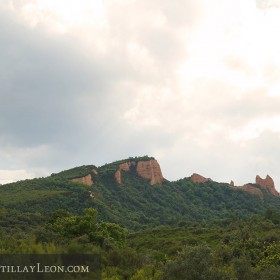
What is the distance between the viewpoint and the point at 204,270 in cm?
1828

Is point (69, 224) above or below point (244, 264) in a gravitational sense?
above

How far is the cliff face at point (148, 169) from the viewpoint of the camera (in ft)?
619

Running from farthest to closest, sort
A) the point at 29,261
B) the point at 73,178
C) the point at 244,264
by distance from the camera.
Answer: the point at 73,178 → the point at 244,264 → the point at 29,261

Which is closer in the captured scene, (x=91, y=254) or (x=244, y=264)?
(x=91, y=254)

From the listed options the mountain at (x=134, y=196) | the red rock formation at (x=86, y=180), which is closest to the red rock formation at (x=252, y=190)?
the mountain at (x=134, y=196)

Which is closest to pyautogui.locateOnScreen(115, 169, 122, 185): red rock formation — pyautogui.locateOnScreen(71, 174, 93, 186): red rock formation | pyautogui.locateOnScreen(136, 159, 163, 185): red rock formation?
pyautogui.locateOnScreen(71, 174, 93, 186): red rock formation

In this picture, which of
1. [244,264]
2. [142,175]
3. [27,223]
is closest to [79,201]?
[27,223]

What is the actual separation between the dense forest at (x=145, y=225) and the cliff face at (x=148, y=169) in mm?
3324

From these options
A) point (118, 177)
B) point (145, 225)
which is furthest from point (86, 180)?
point (145, 225)

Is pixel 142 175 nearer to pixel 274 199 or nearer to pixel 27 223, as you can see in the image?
pixel 274 199

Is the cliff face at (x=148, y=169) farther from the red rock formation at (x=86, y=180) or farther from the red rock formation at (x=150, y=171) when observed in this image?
the red rock formation at (x=86, y=180)

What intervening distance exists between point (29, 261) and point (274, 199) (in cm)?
18824

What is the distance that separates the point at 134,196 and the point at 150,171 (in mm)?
31608

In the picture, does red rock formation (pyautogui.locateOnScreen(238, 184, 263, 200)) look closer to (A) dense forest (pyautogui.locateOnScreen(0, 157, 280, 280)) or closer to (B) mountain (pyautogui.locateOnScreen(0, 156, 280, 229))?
(B) mountain (pyautogui.locateOnScreen(0, 156, 280, 229))
